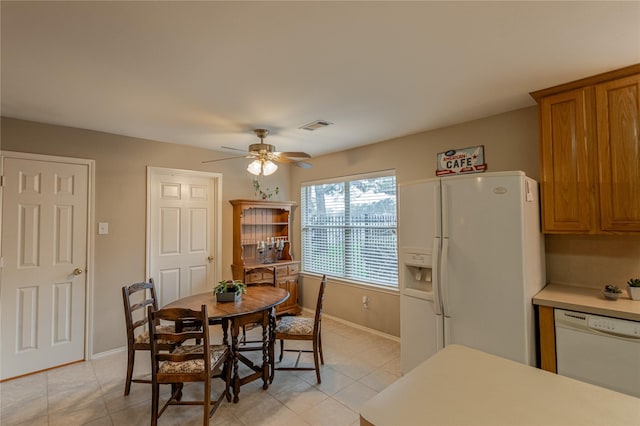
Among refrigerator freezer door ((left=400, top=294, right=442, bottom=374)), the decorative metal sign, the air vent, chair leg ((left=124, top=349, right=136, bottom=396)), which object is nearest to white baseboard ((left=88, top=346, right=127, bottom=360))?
chair leg ((left=124, top=349, right=136, bottom=396))

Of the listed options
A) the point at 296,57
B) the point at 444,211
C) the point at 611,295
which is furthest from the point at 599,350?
the point at 296,57

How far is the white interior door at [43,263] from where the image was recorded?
9.39 ft

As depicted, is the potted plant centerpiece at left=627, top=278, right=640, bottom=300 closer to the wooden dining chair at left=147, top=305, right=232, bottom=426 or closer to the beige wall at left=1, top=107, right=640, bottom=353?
the beige wall at left=1, top=107, right=640, bottom=353

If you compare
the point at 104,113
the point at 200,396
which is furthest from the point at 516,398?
the point at 104,113

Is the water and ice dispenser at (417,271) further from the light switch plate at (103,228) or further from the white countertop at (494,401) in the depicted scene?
the light switch plate at (103,228)

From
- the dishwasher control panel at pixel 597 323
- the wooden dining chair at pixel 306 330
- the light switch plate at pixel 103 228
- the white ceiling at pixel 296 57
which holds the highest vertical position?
the white ceiling at pixel 296 57

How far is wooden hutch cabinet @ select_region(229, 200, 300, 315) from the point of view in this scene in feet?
→ 14.0

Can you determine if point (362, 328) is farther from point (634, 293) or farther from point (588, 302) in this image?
point (634, 293)

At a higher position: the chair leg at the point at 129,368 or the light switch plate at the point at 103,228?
the light switch plate at the point at 103,228

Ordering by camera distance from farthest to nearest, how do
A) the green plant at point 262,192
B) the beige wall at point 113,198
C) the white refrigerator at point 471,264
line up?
the green plant at point 262,192 < the beige wall at point 113,198 < the white refrigerator at point 471,264

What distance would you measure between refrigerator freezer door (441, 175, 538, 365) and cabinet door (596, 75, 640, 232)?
48 centimetres

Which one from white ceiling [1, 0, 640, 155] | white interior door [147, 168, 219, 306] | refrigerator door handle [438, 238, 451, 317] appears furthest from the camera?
white interior door [147, 168, 219, 306]

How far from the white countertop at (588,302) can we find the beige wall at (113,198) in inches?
160

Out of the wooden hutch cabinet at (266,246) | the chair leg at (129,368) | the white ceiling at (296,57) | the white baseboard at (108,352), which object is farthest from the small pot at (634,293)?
the white baseboard at (108,352)
